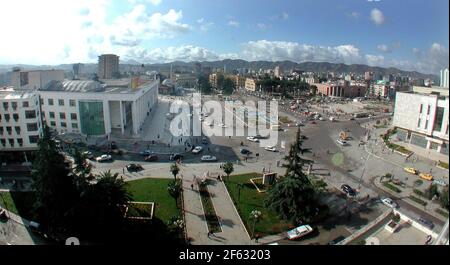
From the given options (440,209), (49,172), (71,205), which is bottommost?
(71,205)

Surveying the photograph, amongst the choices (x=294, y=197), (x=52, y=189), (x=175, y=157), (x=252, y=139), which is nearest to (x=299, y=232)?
(x=294, y=197)

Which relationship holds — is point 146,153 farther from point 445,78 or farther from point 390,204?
point 445,78

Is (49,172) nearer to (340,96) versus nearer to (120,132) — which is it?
(120,132)

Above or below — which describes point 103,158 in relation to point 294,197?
below

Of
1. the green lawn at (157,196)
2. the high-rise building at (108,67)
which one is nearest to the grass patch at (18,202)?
the green lawn at (157,196)

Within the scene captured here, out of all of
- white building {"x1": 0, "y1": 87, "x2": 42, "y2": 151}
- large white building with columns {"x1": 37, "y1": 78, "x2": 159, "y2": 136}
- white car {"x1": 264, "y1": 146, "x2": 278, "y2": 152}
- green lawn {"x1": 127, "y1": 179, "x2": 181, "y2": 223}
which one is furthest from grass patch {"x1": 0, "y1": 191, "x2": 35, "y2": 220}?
white car {"x1": 264, "y1": 146, "x2": 278, "y2": 152}

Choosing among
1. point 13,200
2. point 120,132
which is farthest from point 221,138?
point 13,200

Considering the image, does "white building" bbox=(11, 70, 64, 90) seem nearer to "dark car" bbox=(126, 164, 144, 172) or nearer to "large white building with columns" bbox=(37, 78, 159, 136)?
"large white building with columns" bbox=(37, 78, 159, 136)
